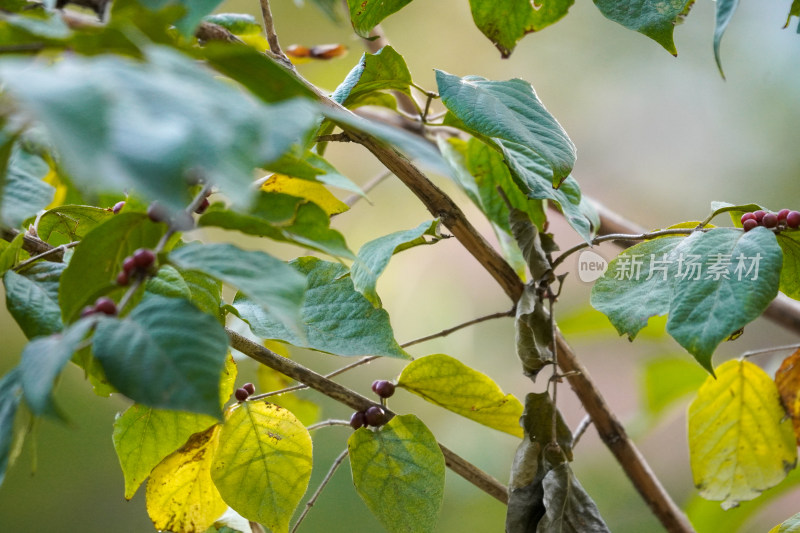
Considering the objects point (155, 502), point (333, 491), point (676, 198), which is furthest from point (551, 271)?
point (676, 198)

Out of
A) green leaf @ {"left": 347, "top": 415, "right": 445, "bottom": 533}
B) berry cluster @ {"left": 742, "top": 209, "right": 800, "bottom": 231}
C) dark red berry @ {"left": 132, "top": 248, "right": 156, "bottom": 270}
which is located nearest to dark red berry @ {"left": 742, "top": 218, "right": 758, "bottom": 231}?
berry cluster @ {"left": 742, "top": 209, "right": 800, "bottom": 231}

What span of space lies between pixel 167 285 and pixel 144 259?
38 millimetres

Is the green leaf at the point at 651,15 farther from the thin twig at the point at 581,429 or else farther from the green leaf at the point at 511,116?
the thin twig at the point at 581,429

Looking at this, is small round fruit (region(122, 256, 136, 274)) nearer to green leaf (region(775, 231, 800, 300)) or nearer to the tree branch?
the tree branch

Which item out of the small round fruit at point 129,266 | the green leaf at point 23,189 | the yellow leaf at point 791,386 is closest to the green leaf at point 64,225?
the green leaf at point 23,189

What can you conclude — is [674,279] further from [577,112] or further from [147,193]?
[577,112]

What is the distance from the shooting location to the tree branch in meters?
0.38

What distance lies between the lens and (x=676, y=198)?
5.34ft

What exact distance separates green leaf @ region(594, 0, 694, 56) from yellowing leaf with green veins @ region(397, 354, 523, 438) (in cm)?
22

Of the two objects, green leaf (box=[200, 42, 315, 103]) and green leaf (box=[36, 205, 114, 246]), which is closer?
green leaf (box=[200, 42, 315, 103])

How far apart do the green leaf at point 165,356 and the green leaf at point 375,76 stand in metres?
0.22

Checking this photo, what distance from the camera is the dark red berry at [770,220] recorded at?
0.40 m

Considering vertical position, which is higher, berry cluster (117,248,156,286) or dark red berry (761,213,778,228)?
berry cluster (117,248,156,286)

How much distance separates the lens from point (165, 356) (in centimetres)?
22
